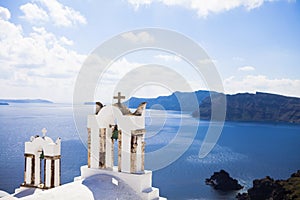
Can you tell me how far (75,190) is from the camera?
5.91 metres

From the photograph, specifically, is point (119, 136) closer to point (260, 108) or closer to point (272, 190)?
point (272, 190)

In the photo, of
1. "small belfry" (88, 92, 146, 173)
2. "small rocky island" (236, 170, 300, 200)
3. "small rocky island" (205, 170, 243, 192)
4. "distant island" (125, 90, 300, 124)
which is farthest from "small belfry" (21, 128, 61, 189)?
"distant island" (125, 90, 300, 124)

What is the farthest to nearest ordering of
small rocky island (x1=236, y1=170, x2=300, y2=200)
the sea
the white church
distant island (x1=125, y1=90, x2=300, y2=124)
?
distant island (x1=125, y1=90, x2=300, y2=124)
the sea
small rocky island (x1=236, y1=170, x2=300, y2=200)
the white church

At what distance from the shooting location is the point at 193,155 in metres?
44.4

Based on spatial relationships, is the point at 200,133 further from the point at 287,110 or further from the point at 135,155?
the point at 135,155

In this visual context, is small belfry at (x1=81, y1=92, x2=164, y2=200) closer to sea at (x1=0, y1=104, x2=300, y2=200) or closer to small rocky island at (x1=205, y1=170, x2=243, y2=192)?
sea at (x1=0, y1=104, x2=300, y2=200)

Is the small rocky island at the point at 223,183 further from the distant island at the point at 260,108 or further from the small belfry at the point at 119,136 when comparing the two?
the small belfry at the point at 119,136

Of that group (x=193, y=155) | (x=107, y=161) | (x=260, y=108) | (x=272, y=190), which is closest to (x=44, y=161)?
(x=107, y=161)

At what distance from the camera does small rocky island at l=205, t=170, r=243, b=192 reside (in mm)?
32594

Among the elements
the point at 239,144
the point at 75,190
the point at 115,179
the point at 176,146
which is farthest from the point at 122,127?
the point at 239,144

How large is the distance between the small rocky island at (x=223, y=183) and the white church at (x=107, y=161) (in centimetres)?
2710

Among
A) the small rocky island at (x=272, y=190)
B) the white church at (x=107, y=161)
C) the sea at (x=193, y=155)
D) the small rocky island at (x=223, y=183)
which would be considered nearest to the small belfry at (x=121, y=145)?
the white church at (x=107, y=161)

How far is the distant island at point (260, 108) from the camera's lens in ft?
188

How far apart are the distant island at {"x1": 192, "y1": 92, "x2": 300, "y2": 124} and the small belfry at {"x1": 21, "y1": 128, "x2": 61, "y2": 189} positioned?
47714 mm
